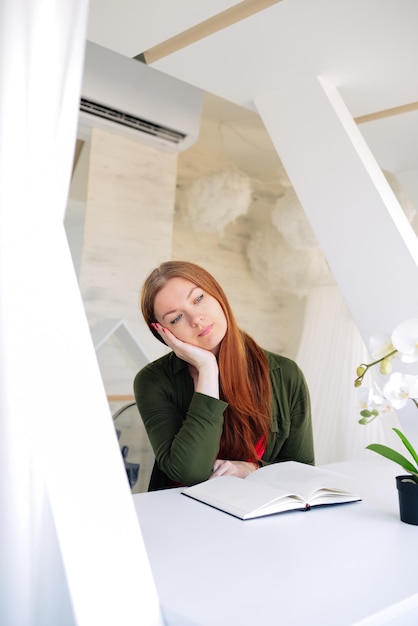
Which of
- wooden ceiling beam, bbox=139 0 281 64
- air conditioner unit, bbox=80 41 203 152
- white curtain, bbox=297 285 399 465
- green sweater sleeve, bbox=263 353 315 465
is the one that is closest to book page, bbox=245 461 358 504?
green sweater sleeve, bbox=263 353 315 465

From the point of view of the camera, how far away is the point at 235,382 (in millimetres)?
2094

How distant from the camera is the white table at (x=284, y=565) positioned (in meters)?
0.88

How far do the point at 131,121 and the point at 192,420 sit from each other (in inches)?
90.8

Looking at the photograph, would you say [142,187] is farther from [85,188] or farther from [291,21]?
[291,21]

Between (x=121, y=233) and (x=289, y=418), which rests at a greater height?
(x=121, y=233)

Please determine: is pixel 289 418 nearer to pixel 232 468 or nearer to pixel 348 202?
pixel 232 468

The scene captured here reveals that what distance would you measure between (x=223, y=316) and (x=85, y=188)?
7.39 feet

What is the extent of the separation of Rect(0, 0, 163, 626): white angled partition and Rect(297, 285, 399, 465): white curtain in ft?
11.5

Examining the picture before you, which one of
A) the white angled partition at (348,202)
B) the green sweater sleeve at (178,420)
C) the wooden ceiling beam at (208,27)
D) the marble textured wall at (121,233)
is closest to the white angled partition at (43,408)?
the green sweater sleeve at (178,420)

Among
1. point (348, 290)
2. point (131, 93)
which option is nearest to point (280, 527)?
point (348, 290)

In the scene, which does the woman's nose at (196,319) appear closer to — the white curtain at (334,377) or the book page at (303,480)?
the book page at (303,480)

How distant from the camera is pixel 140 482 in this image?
13.8ft

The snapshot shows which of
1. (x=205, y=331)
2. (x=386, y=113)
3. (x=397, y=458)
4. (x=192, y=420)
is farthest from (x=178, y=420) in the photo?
(x=386, y=113)

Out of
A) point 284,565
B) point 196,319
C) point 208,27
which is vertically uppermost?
point 208,27
